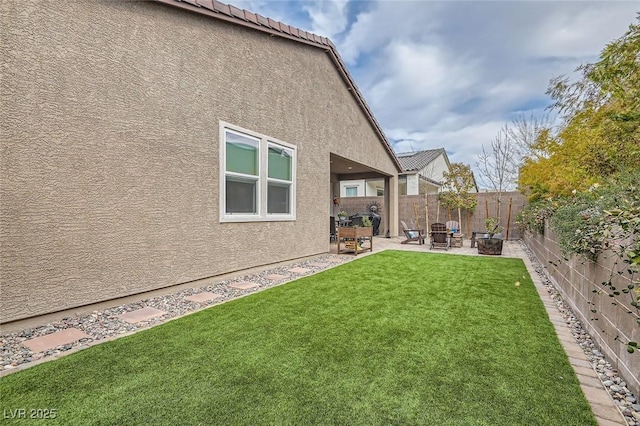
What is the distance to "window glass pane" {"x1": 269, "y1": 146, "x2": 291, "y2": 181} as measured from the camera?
275 inches

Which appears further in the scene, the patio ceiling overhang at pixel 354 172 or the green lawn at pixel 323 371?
the patio ceiling overhang at pixel 354 172

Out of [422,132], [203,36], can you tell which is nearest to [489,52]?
[203,36]

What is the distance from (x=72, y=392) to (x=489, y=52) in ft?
43.5

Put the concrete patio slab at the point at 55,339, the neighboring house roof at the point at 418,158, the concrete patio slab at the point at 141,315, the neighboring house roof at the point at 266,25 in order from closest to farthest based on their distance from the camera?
the concrete patio slab at the point at 55,339 < the concrete patio slab at the point at 141,315 < the neighboring house roof at the point at 266,25 < the neighboring house roof at the point at 418,158

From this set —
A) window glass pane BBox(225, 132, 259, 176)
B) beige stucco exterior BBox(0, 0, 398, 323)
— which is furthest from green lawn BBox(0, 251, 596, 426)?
window glass pane BBox(225, 132, 259, 176)

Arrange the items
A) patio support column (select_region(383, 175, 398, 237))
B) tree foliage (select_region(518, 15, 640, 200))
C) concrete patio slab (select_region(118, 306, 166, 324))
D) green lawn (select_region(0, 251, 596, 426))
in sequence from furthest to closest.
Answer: patio support column (select_region(383, 175, 398, 237)) → concrete patio slab (select_region(118, 306, 166, 324)) → tree foliage (select_region(518, 15, 640, 200)) → green lawn (select_region(0, 251, 596, 426))

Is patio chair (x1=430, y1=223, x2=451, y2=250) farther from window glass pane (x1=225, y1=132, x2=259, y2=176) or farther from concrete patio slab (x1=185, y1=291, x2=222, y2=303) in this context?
concrete patio slab (x1=185, y1=291, x2=222, y2=303)

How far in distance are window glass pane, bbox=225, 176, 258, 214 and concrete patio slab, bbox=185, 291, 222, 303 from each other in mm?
1676

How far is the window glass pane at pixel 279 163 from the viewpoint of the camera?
22.9ft

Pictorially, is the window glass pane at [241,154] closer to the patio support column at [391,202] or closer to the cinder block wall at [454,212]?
the patio support column at [391,202]

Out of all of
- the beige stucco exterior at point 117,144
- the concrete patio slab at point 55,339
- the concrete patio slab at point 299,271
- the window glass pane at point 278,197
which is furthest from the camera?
the window glass pane at point 278,197

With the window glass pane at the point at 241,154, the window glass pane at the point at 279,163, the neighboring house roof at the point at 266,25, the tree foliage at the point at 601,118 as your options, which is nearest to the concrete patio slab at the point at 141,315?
the window glass pane at the point at 241,154

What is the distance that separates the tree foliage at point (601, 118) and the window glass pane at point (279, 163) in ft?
18.6

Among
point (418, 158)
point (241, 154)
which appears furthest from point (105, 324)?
point (418, 158)
